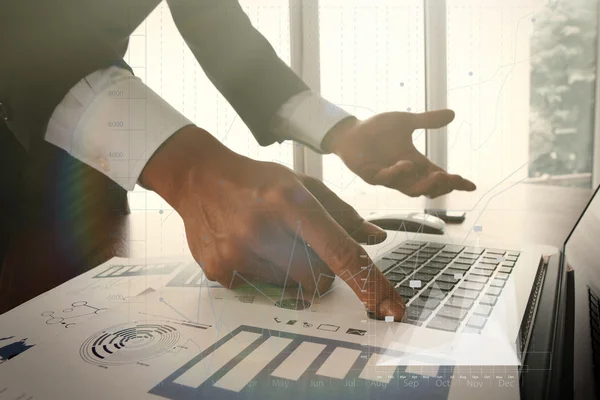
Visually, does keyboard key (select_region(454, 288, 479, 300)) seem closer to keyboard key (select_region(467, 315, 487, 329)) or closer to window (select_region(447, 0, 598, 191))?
keyboard key (select_region(467, 315, 487, 329))

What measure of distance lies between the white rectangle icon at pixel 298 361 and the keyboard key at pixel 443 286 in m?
0.16

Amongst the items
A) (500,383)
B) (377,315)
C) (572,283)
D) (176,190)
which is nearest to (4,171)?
(176,190)

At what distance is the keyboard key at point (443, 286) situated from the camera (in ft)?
1.65

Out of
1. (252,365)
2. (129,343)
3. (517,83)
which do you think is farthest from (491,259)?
(129,343)

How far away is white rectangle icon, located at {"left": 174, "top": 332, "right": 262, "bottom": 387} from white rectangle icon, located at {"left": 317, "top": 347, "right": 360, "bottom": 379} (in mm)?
85

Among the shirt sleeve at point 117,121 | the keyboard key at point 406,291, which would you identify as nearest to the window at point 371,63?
the keyboard key at point 406,291

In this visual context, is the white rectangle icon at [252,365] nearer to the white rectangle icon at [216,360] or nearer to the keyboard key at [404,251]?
the white rectangle icon at [216,360]

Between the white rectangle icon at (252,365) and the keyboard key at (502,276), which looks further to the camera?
the keyboard key at (502,276)

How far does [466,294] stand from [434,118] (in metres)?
0.22

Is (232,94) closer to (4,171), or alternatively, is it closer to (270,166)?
(270,166)

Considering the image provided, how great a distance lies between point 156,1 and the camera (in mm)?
548

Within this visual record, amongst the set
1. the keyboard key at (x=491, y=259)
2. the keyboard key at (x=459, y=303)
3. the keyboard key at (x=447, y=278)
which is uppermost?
the keyboard key at (x=491, y=259)

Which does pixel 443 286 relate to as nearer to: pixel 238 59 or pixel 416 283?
pixel 416 283
